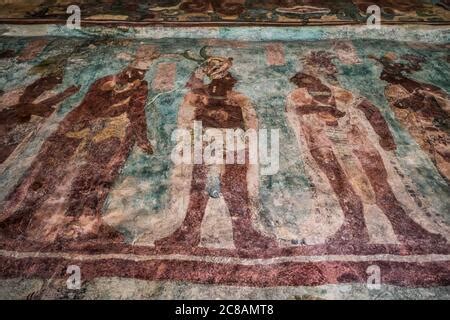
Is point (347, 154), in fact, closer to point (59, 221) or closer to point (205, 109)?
point (205, 109)

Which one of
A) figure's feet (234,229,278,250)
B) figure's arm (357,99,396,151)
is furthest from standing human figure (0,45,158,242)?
figure's arm (357,99,396,151)

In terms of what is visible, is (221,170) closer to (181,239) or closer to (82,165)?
(181,239)

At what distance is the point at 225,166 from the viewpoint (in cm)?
421

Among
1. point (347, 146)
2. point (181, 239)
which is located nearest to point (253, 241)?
point (181, 239)

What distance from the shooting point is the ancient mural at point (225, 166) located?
3.40m

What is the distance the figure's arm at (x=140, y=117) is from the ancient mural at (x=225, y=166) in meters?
0.02

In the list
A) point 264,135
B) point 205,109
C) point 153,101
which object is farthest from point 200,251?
Answer: point 153,101

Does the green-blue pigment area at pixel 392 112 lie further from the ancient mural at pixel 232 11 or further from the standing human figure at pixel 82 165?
the standing human figure at pixel 82 165

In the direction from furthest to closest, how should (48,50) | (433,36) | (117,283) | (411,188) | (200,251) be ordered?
1. (433,36)
2. (48,50)
3. (411,188)
4. (200,251)
5. (117,283)

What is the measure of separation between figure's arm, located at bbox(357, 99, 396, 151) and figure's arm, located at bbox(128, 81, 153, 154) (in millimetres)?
2768

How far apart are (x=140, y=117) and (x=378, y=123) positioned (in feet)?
9.90

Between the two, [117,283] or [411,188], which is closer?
[117,283]

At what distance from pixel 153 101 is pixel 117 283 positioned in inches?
103

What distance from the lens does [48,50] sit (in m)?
6.04
